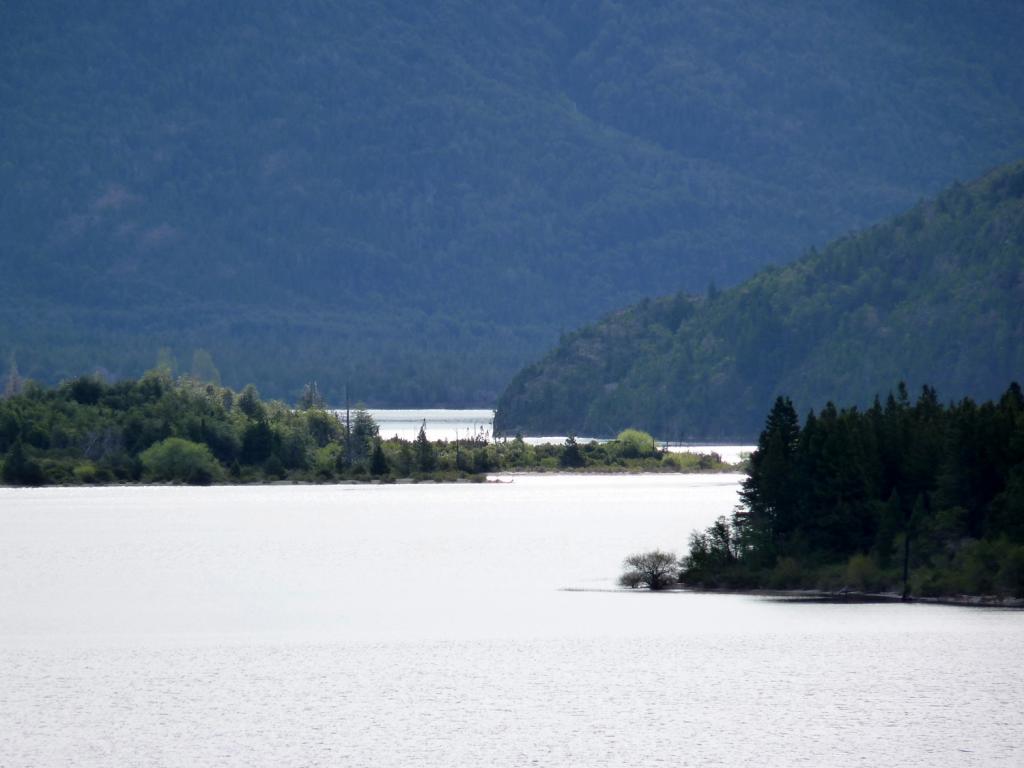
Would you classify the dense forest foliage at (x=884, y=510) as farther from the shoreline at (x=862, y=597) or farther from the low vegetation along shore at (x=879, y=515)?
the shoreline at (x=862, y=597)

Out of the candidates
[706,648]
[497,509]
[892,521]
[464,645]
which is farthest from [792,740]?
[497,509]

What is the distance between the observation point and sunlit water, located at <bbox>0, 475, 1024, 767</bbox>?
183 ft

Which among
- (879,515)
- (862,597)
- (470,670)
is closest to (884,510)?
(879,515)

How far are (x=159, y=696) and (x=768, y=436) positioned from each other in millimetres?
36458

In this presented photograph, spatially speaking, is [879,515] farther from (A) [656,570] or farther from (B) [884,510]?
(A) [656,570]

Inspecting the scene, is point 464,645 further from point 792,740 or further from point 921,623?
point 792,740

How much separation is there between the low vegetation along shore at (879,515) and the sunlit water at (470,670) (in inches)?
95.6

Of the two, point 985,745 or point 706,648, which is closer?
point 985,745

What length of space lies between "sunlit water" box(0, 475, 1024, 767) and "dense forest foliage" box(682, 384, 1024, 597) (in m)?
2.60

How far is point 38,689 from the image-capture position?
216 feet

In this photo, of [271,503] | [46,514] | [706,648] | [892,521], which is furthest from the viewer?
[271,503]

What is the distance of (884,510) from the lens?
87.6 metres

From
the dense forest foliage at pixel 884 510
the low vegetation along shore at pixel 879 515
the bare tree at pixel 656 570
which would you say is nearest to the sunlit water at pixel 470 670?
the bare tree at pixel 656 570

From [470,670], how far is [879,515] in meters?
24.4
